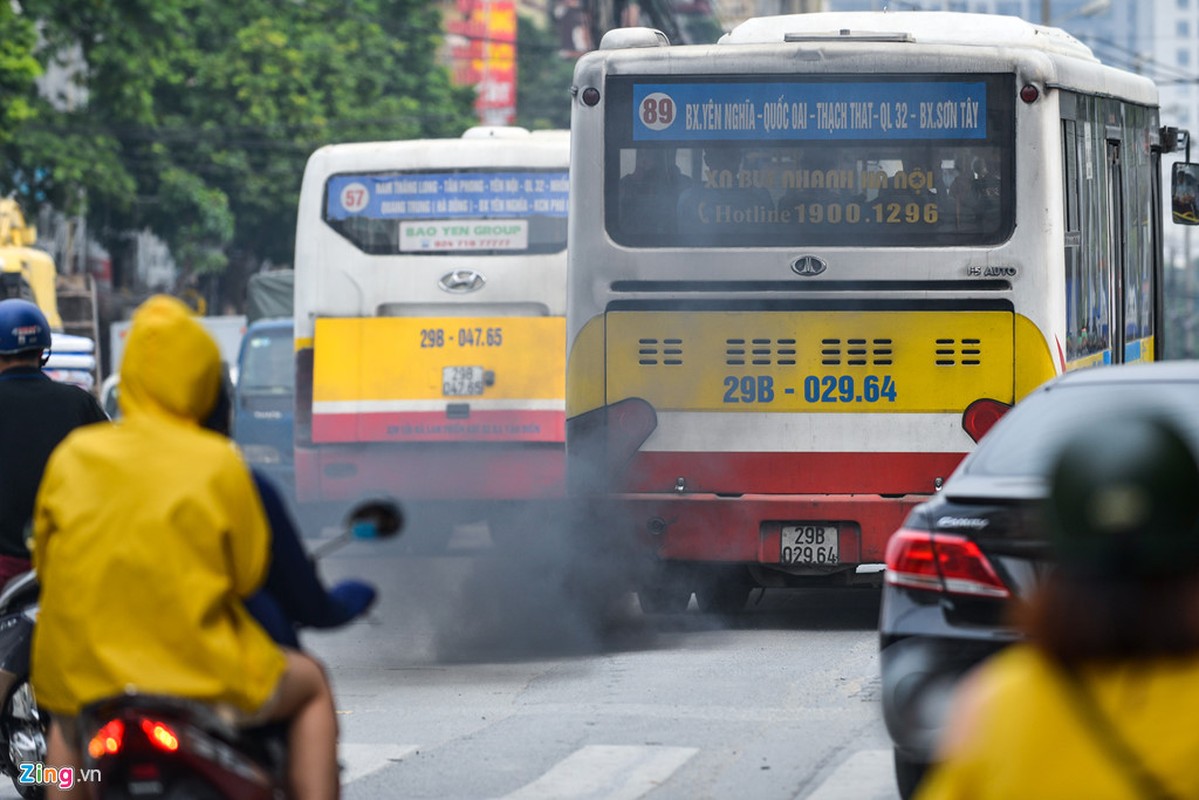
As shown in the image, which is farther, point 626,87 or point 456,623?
point 456,623

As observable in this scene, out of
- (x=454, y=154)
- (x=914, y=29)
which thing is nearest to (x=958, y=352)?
(x=914, y=29)

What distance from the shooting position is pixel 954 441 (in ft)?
36.7

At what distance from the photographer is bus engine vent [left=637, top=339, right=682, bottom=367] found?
1134 cm

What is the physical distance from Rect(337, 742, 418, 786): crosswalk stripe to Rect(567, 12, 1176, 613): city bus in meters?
3.12

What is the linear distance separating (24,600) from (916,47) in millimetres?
6054

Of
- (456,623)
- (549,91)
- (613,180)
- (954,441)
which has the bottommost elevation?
(456,623)

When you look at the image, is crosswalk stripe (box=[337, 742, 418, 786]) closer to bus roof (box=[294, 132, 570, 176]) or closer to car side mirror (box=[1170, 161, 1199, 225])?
bus roof (box=[294, 132, 570, 176])

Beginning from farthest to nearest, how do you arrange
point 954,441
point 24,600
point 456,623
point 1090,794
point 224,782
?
point 456,623 → point 954,441 → point 24,600 → point 224,782 → point 1090,794

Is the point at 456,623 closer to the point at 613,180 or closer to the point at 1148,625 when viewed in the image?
the point at 613,180

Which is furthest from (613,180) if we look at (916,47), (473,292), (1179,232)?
(1179,232)

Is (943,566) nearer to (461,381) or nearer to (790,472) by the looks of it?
(790,472)

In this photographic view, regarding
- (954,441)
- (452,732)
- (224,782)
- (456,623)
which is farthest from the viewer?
(456,623)

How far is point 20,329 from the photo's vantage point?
7062 mm

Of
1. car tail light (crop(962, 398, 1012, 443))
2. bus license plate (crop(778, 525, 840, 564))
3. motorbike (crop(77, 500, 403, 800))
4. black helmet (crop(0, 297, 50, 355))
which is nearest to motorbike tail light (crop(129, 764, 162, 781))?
motorbike (crop(77, 500, 403, 800))
